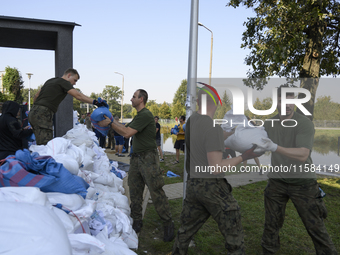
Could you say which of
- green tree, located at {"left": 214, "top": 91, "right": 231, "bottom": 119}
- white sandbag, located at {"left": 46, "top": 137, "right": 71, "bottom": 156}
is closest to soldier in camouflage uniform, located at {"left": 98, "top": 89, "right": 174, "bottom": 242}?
white sandbag, located at {"left": 46, "top": 137, "right": 71, "bottom": 156}

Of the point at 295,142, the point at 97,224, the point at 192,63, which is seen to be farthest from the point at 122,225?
the point at 192,63

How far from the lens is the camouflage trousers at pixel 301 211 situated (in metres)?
2.99

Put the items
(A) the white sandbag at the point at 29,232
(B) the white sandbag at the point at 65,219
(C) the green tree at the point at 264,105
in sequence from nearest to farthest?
(A) the white sandbag at the point at 29,232, (B) the white sandbag at the point at 65,219, (C) the green tree at the point at 264,105

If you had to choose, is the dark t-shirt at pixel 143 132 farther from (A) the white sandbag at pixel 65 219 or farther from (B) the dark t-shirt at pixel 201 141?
(A) the white sandbag at pixel 65 219

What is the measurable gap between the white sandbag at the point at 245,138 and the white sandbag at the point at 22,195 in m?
1.71

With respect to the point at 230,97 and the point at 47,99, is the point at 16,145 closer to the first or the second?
the point at 47,99

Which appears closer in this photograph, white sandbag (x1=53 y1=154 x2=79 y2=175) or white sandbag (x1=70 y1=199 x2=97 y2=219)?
white sandbag (x1=70 y1=199 x2=97 y2=219)

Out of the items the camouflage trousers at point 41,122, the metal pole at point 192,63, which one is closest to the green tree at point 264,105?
the metal pole at point 192,63

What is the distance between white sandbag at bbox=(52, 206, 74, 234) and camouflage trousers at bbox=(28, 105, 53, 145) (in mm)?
2498

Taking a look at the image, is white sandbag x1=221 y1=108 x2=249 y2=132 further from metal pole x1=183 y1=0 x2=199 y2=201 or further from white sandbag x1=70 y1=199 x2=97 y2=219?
white sandbag x1=70 y1=199 x2=97 y2=219

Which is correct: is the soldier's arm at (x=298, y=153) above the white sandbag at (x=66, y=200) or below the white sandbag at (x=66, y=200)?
above

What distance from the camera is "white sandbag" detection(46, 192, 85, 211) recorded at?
2355mm

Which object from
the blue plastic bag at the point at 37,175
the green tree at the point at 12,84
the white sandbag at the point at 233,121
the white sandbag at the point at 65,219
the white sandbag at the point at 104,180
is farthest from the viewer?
the green tree at the point at 12,84

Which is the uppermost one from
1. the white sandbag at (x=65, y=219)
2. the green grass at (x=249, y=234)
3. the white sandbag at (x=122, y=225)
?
the white sandbag at (x=65, y=219)
